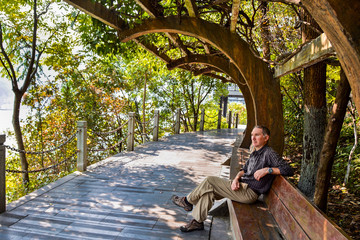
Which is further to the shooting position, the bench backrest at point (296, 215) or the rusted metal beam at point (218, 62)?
the rusted metal beam at point (218, 62)

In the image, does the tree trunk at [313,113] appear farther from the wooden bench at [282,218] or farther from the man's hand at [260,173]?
the man's hand at [260,173]

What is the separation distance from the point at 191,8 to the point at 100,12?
148cm

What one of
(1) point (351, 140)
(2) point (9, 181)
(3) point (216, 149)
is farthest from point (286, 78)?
(2) point (9, 181)

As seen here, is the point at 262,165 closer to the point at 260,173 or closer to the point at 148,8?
the point at 260,173

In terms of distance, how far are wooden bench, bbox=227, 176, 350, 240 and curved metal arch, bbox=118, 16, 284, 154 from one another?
2.72 m

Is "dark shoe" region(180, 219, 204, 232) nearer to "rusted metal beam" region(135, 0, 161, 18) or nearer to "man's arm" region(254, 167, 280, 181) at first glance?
"man's arm" region(254, 167, 280, 181)

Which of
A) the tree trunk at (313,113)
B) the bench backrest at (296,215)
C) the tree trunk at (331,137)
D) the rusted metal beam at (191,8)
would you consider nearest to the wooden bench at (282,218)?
the bench backrest at (296,215)

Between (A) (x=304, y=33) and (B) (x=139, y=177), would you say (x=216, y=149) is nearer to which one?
(B) (x=139, y=177)

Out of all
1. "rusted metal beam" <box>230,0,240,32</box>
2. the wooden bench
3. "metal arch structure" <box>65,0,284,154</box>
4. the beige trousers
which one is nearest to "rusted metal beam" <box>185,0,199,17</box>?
"metal arch structure" <box>65,0,284,154</box>

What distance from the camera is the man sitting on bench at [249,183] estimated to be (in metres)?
3.32

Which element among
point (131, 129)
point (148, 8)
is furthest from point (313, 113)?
point (131, 129)

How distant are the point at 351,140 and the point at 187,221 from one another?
20.0ft

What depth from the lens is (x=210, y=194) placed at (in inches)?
145

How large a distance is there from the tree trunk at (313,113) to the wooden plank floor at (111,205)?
1.99m
